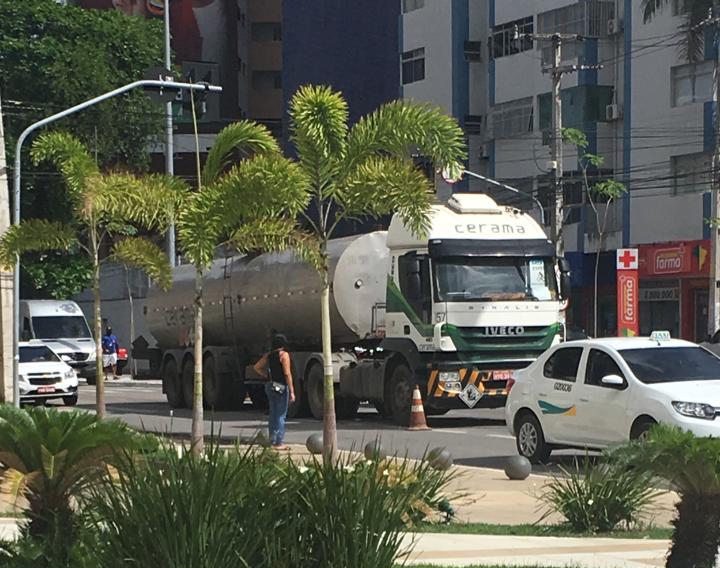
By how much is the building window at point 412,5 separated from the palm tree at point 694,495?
180ft

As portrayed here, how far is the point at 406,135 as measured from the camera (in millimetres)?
19109

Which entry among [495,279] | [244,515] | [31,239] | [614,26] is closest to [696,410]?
[495,279]

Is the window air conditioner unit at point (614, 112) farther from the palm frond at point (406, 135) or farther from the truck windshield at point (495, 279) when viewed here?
the palm frond at point (406, 135)

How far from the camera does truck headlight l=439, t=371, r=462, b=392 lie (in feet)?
86.6

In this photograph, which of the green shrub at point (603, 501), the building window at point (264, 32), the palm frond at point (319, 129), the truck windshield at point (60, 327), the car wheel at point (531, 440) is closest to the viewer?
the green shrub at point (603, 501)

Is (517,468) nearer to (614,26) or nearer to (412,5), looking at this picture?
(614,26)

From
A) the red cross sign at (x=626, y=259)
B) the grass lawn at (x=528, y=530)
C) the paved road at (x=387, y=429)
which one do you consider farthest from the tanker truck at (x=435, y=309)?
the grass lawn at (x=528, y=530)

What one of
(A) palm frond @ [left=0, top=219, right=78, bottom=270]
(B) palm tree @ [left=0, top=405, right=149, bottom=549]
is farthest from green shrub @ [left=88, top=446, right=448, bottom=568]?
(A) palm frond @ [left=0, top=219, right=78, bottom=270]

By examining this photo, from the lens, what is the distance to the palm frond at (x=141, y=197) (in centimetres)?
2298

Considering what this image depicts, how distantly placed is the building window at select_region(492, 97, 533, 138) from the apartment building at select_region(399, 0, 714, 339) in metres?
0.05

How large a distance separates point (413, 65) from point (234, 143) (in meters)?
43.6

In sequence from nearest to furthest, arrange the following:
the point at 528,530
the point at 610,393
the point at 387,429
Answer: the point at 528,530 < the point at 610,393 < the point at 387,429

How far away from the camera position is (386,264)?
2838 centimetres

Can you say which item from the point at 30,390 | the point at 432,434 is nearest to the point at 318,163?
the point at 432,434
